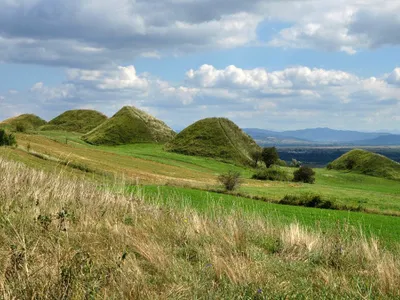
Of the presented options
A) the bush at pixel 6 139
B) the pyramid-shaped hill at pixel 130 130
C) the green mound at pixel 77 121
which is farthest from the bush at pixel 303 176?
the green mound at pixel 77 121

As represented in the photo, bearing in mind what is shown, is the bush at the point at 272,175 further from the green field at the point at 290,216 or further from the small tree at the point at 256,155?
the green field at the point at 290,216

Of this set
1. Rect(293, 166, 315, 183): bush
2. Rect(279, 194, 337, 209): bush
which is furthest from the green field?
Rect(293, 166, 315, 183): bush

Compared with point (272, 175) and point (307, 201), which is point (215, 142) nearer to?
point (272, 175)

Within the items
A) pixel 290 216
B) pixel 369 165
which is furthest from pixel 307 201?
pixel 369 165

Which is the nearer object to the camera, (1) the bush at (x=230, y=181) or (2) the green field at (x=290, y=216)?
(2) the green field at (x=290, y=216)

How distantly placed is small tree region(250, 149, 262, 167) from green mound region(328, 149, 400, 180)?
2051 cm

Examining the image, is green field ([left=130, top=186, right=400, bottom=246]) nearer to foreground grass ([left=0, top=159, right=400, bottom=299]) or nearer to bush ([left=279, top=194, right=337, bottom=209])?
foreground grass ([left=0, top=159, right=400, bottom=299])

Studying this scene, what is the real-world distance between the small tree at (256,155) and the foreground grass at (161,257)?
3190 inches

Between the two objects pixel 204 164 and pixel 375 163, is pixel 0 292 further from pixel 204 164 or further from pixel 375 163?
pixel 375 163

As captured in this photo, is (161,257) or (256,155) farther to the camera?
(256,155)

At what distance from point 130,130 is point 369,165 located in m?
55.6

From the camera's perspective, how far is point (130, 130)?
106m

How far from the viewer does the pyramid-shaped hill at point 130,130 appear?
99.0m

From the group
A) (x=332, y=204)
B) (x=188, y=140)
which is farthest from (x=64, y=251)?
(x=188, y=140)
